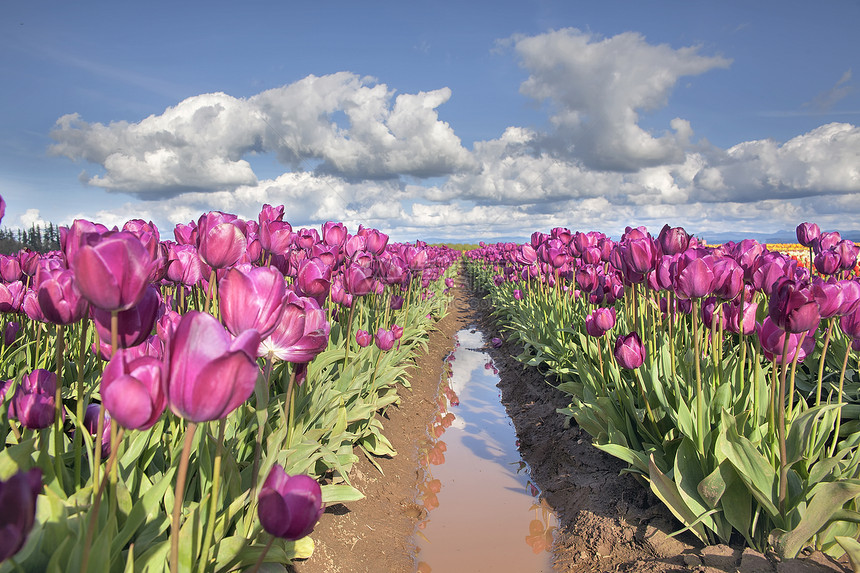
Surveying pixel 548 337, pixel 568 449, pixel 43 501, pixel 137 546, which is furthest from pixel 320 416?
pixel 548 337

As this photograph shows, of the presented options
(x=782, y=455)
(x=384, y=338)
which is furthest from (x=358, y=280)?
(x=782, y=455)

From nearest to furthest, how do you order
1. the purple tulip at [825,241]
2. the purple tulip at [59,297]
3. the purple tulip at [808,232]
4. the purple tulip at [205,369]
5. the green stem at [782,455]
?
the purple tulip at [205,369] → the purple tulip at [59,297] → the green stem at [782,455] → the purple tulip at [825,241] → the purple tulip at [808,232]

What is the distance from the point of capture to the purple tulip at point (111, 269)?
1.14m

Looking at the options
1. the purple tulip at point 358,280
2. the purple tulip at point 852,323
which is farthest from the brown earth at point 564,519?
the purple tulip at point 358,280

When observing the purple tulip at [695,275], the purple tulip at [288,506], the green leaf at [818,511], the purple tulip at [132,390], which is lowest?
the green leaf at [818,511]

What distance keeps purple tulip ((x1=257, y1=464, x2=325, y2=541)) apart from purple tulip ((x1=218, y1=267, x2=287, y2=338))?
0.40 metres

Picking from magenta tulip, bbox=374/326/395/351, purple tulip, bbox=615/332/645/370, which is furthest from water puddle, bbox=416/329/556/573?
purple tulip, bbox=615/332/645/370

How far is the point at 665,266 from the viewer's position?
279 cm

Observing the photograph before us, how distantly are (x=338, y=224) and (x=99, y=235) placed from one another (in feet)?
10.2

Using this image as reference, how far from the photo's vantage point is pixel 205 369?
106 cm

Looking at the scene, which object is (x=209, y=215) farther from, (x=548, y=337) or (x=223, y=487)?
(x=548, y=337)

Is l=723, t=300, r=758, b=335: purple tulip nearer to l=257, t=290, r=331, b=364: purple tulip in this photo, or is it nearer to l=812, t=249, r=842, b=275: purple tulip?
l=812, t=249, r=842, b=275: purple tulip

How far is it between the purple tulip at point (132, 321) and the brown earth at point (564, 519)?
1709mm

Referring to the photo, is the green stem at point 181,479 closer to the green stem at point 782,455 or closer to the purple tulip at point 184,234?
the purple tulip at point 184,234
